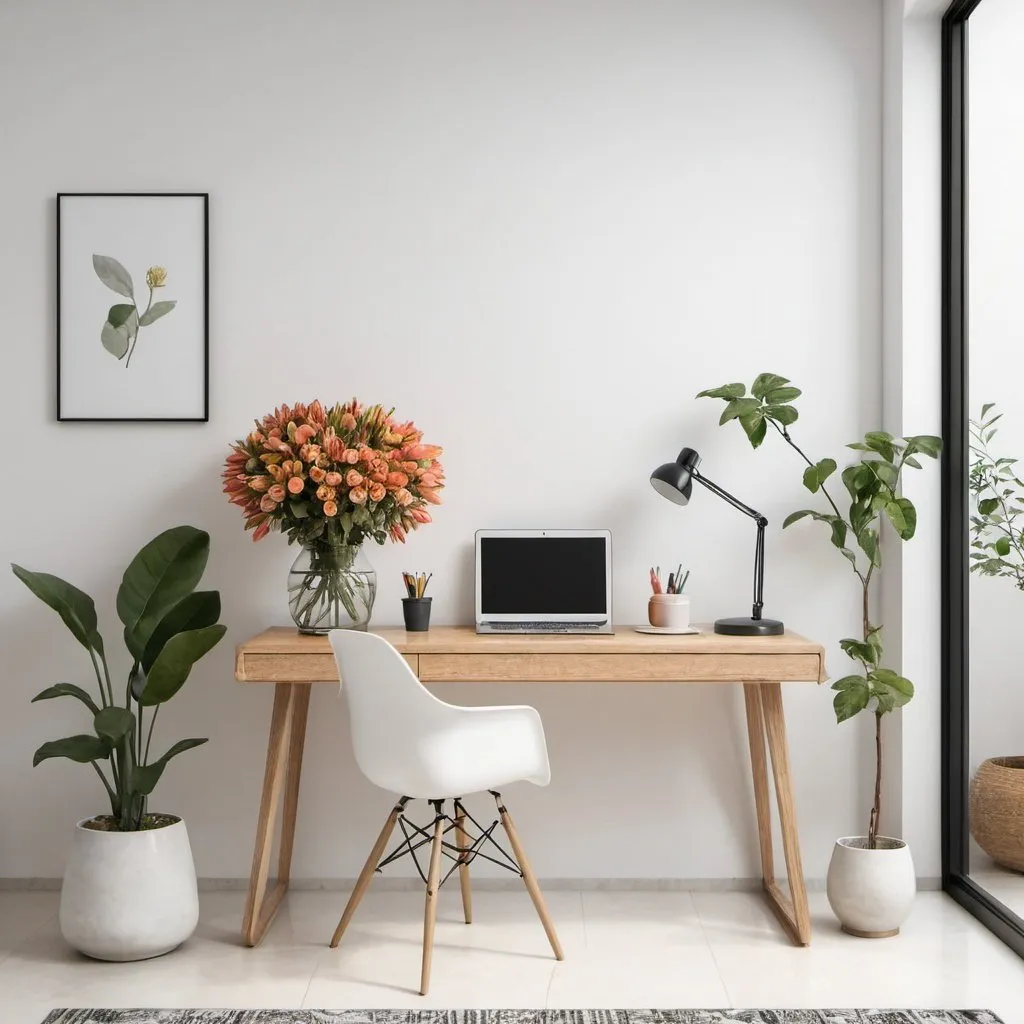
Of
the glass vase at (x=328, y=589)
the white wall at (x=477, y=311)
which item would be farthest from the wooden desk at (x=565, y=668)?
the white wall at (x=477, y=311)

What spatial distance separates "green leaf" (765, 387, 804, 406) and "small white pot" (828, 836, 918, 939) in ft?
3.87

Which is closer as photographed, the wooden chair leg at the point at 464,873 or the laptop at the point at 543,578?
the wooden chair leg at the point at 464,873

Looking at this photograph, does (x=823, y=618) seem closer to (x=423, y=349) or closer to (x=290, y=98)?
(x=423, y=349)

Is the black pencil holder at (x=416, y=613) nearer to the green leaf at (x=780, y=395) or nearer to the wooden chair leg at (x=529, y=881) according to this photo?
the wooden chair leg at (x=529, y=881)

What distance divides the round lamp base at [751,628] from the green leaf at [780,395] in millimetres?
591

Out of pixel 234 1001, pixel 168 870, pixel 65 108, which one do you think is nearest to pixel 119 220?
pixel 65 108

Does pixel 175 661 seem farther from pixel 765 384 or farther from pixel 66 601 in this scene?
pixel 765 384

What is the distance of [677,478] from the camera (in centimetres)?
303

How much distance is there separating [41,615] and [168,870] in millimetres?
947

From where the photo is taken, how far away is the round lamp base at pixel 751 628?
2938mm

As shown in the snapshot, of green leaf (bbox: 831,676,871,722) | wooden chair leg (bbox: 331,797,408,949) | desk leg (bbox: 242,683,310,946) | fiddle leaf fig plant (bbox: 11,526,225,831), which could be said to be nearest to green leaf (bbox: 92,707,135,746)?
fiddle leaf fig plant (bbox: 11,526,225,831)

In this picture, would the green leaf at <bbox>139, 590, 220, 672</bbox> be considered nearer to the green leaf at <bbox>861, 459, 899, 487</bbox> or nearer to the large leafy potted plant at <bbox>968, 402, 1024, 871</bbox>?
the green leaf at <bbox>861, 459, 899, 487</bbox>

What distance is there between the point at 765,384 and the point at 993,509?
68 cm

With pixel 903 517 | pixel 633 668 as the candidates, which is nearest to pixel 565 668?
pixel 633 668
